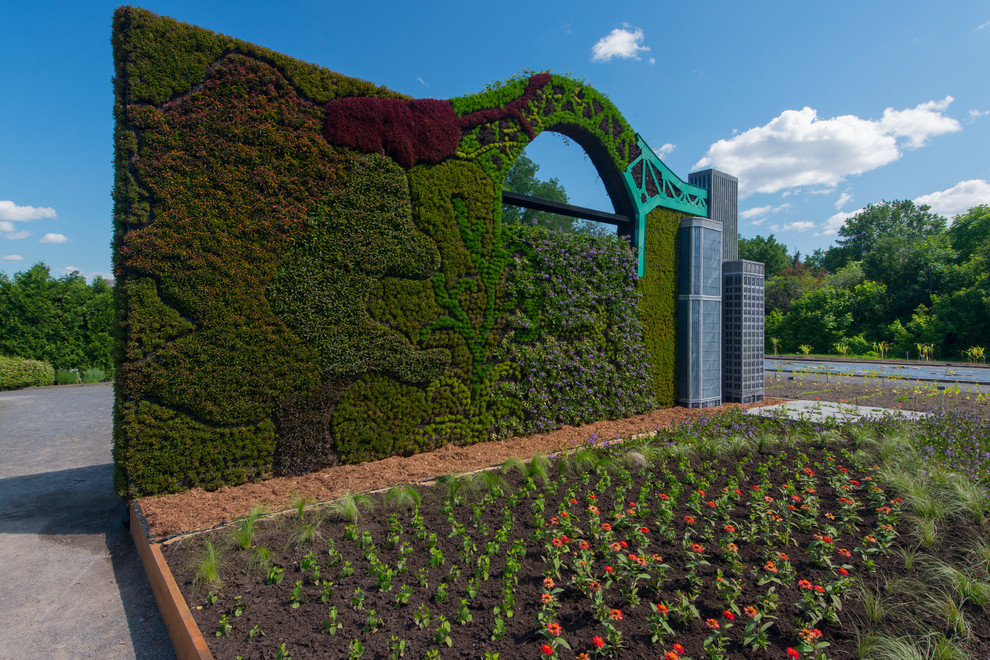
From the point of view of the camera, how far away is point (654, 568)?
2.80 m

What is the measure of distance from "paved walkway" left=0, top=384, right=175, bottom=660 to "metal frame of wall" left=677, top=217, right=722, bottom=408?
7817mm

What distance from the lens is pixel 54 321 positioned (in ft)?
53.4

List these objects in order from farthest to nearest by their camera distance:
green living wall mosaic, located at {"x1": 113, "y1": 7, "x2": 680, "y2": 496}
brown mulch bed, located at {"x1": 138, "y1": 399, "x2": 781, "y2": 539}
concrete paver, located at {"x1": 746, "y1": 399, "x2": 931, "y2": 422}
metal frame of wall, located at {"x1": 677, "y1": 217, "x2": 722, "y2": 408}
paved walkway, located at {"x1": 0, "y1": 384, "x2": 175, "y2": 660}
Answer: metal frame of wall, located at {"x1": 677, "y1": 217, "x2": 722, "y2": 408}, concrete paver, located at {"x1": 746, "y1": 399, "x2": 931, "y2": 422}, green living wall mosaic, located at {"x1": 113, "y1": 7, "x2": 680, "y2": 496}, brown mulch bed, located at {"x1": 138, "y1": 399, "x2": 781, "y2": 539}, paved walkway, located at {"x1": 0, "y1": 384, "x2": 175, "y2": 660}

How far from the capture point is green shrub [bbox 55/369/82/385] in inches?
622

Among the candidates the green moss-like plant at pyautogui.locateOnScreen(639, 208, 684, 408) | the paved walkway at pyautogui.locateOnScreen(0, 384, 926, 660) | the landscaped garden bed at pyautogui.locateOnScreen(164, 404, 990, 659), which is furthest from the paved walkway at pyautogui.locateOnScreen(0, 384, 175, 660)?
the green moss-like plant at pyautogui.locateOnScreen(639, 208, 684, 408)

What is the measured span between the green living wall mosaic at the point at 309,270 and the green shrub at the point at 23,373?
49.8ft

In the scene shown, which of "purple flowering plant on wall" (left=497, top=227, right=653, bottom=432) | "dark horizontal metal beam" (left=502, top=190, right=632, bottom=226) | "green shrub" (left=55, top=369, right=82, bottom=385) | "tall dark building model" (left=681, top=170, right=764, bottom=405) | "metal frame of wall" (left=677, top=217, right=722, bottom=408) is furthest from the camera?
"green shrub" (left=55, top=369, right=82, bottom=385)

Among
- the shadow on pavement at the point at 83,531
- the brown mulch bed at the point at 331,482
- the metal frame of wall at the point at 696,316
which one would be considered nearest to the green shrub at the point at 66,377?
the shadow on pavement at the point at 83,531

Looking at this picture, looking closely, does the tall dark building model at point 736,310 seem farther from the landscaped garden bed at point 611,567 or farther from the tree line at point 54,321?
the tree line at point 54,321

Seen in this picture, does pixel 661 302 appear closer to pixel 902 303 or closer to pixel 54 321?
pixel 54 321

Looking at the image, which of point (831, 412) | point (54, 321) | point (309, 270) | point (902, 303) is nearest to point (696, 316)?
point (831, 412)

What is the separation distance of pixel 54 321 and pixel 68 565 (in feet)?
56.6

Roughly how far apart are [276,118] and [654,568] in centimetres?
488

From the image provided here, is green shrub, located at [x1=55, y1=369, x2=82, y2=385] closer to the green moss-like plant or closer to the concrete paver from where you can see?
the green moss-like plant
